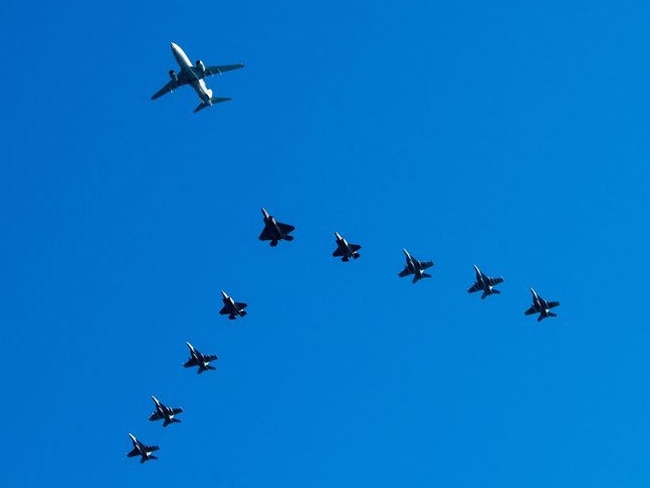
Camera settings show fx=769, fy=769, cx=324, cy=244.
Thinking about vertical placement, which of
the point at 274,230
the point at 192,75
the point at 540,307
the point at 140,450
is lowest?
the point at 140,450

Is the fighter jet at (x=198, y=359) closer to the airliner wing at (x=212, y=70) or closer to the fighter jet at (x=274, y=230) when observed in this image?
the fighter jet at (x=274, y=230)

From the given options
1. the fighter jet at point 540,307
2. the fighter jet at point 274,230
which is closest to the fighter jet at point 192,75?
the fighter jet at point 274,230

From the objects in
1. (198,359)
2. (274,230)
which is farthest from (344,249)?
(198,359)

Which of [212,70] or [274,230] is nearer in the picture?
[274,230]

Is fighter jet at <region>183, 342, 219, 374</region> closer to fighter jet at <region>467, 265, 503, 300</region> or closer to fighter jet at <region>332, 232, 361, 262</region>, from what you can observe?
fighter jet at <region>332, 232, 361, 262</region>

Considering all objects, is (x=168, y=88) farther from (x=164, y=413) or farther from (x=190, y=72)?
(x=164, y=413)

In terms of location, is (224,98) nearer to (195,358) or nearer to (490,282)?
(195,358)

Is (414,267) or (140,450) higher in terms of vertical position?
(414,267)
